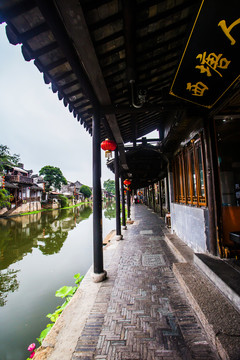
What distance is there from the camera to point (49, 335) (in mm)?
2350

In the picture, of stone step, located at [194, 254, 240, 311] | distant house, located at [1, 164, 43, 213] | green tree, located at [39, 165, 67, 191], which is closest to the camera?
stone step, located at [194, 254, 240, 311]

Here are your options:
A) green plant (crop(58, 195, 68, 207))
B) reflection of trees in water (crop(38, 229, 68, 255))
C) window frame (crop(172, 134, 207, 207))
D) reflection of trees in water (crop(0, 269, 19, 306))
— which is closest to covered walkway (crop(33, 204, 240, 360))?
window frame (crop(172, 134, 207, 207))

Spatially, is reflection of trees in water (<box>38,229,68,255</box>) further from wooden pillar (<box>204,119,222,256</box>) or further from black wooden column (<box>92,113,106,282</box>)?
wooden pillar (<box>204,119,222,256</box>)

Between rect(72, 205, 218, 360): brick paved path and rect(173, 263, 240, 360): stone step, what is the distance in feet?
0.67

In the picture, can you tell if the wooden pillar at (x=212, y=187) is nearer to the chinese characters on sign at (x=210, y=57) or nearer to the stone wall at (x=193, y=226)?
the stone wall at (x=193, y=226)

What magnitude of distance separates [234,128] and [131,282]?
195 inches

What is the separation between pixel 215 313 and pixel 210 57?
372cm

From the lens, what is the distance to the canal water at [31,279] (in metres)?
3.76

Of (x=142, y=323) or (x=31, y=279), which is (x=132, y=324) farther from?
(x=31, y=279)

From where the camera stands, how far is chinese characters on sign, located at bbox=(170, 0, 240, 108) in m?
1.81

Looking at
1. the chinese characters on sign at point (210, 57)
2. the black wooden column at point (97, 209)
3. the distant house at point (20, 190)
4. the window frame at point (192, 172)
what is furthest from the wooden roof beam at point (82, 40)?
the distant house at point (20, 190)

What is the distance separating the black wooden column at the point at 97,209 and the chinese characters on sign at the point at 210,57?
205cm

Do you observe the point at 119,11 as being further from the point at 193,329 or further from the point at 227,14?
the point at 193,329

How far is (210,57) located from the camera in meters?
2.28
